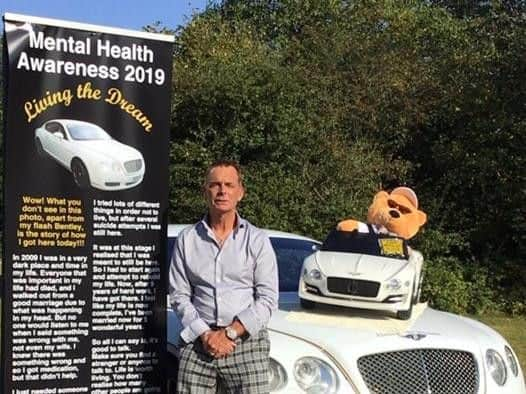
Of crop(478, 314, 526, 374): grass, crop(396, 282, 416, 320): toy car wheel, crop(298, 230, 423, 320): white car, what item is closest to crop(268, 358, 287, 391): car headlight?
crop(298, 230, 423, 320): white car

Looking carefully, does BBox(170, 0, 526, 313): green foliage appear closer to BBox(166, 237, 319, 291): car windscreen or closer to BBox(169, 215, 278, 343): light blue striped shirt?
BBox(166, 237, 319, 291): car windscreen

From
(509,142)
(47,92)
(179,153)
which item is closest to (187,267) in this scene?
(47,92)

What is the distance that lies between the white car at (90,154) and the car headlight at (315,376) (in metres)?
1.42

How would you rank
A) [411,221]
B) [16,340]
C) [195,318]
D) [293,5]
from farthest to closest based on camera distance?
[293,5]
[411,221]
[16,340]
[195,318]

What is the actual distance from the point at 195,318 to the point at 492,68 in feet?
32.1

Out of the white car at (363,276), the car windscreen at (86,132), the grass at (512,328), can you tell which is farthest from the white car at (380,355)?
the grass at (512,328)

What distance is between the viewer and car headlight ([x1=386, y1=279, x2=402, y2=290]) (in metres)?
4.84

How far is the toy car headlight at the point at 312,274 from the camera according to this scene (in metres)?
4.92

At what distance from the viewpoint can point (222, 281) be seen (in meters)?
4.00

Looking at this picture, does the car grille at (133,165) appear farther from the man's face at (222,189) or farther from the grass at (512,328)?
the grass at (512,328)

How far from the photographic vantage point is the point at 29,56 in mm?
4480

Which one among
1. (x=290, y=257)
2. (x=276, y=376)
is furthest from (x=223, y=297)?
(x=290, y=257)

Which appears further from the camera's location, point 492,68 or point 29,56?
point 492,68

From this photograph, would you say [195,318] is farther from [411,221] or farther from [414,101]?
[414,101]
